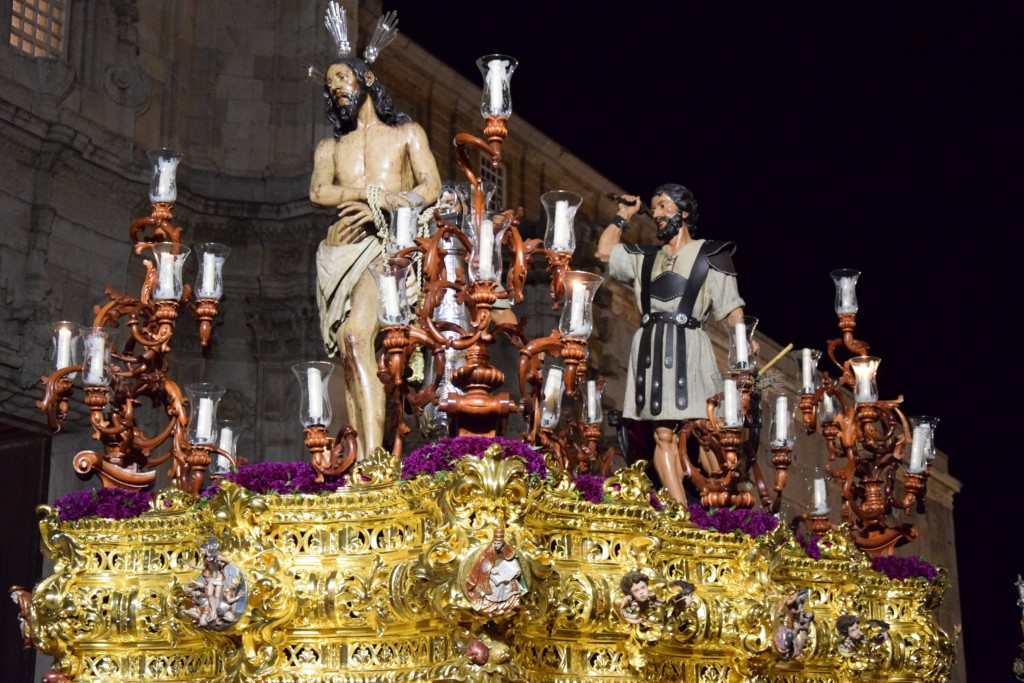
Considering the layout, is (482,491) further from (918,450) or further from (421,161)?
(918,450)

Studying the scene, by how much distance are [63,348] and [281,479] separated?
7.11 ft

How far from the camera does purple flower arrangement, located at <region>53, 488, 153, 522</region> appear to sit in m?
9.45

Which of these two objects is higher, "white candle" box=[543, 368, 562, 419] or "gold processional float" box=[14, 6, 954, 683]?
"white candle" box=[543, 368, 562, 419]

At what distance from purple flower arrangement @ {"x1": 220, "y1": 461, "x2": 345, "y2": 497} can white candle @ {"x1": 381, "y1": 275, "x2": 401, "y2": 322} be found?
100 centimetres

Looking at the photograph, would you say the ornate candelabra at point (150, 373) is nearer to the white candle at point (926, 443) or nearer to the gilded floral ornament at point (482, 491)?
the gilded floral ornament at point (482, 491)

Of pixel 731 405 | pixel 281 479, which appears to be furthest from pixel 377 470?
pixel 731 405

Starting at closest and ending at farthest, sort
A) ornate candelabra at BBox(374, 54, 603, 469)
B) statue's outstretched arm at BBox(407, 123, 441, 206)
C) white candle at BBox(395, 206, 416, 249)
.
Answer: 1. ornate candelabra at BBox(374, 54, 603, 469)
2. white candle at BBox(395, 206, 416, 249)
3. statue's outstretched arm at BBox(407, 123, 441, 206)

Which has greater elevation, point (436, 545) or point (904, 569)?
point (904, 569)

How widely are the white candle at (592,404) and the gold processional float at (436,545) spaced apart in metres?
1.84

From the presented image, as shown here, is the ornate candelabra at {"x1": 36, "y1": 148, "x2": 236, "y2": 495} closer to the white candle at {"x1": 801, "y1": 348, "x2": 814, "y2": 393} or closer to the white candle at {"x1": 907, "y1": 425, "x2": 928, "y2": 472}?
the white candle at {"x1": 801, "y1": 348, "x2": 814, "y2": 393}

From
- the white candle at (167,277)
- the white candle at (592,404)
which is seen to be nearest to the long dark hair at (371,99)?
the white candle at (167,277)

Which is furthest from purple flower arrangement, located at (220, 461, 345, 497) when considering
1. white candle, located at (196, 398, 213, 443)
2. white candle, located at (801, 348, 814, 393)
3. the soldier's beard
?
white candle, located at (801, 348, 814, 393)

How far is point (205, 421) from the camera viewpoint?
1058 centimetres

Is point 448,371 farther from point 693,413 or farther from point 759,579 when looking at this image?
point 759,579
